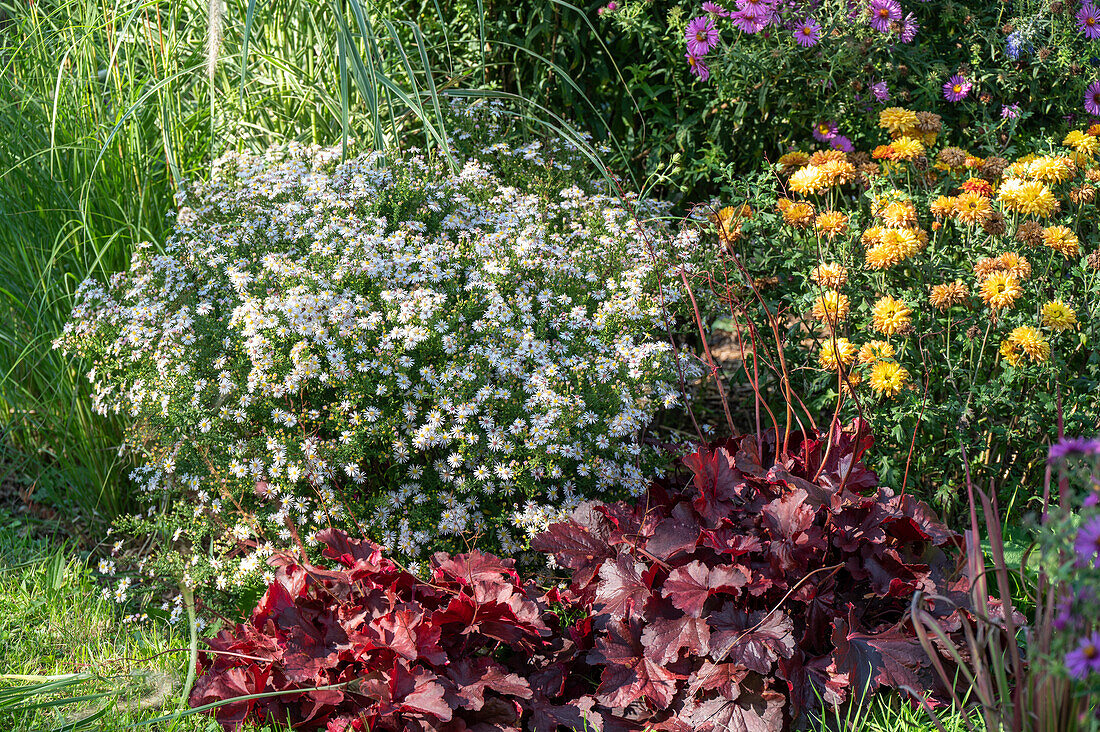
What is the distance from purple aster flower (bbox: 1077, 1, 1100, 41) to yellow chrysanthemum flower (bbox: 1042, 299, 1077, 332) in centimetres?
154

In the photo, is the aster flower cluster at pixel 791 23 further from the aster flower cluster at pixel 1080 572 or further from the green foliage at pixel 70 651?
the green foliage at pixel 70 651

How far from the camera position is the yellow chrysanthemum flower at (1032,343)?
2.52m

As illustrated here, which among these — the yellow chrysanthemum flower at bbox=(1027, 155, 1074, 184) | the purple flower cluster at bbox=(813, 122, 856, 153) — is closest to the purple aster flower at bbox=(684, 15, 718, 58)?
the purple flower cluster at bbox=(813, 122, 856, 153)

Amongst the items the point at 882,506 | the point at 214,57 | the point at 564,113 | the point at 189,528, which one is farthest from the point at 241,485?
the point at 564,113

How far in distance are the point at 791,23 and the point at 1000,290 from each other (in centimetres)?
160

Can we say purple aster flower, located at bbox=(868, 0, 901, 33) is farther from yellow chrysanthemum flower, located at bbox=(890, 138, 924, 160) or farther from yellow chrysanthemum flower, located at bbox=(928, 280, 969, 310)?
yellow chrysanthemum flower, located at bbox=(928, 280, 969, 310)

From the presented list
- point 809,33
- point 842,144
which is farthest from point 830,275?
point 809,33

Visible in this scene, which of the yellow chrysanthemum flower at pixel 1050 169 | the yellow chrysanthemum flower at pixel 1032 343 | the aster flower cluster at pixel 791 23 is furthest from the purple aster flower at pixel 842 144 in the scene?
the yellow chrysanthemum flower at pixel 1032 343

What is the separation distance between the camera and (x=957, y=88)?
11.6 feet

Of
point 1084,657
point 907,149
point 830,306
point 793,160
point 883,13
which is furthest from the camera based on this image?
point 883,13

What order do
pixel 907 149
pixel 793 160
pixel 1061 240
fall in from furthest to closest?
pixel 793 160 < pixel 907 149 < pixel 1061 240

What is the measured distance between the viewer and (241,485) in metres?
2.54

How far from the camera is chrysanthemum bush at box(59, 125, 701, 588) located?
8.08 feet

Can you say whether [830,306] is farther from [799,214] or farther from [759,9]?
[759,9]
